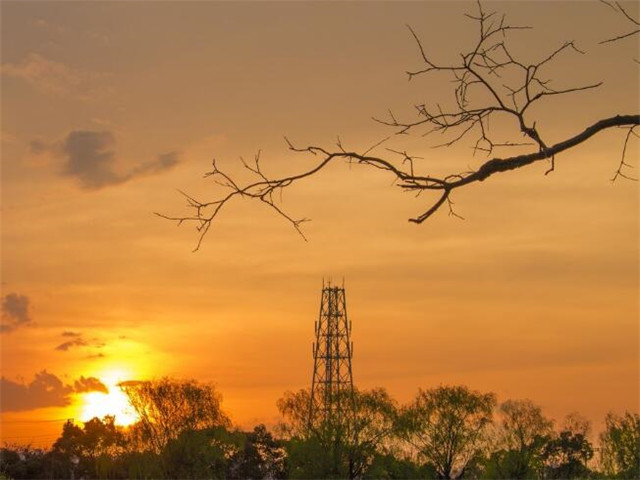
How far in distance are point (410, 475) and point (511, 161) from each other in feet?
209

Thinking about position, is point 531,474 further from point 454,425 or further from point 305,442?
point 305,442

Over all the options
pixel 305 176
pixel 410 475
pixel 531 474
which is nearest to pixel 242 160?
pixel 305 176

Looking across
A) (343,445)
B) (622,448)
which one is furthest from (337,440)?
(622,448)

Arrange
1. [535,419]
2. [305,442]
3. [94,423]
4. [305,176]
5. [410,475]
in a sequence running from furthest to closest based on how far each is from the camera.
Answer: [94,423] < [535,419] < [410,475] < [305,442] < [305,176]

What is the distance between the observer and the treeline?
6269 centimetres

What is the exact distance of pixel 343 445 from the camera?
62.5 m

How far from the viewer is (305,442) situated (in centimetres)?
6284

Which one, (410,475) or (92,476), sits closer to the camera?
(410,475)

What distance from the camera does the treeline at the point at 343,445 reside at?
62.7 m

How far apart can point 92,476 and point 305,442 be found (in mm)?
22903

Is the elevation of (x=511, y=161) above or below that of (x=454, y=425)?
below

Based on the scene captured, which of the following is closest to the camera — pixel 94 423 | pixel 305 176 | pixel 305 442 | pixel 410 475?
pixel 305 176

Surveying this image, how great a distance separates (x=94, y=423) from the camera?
80.6 m

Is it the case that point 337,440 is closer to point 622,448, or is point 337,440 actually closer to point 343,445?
point 343,445
